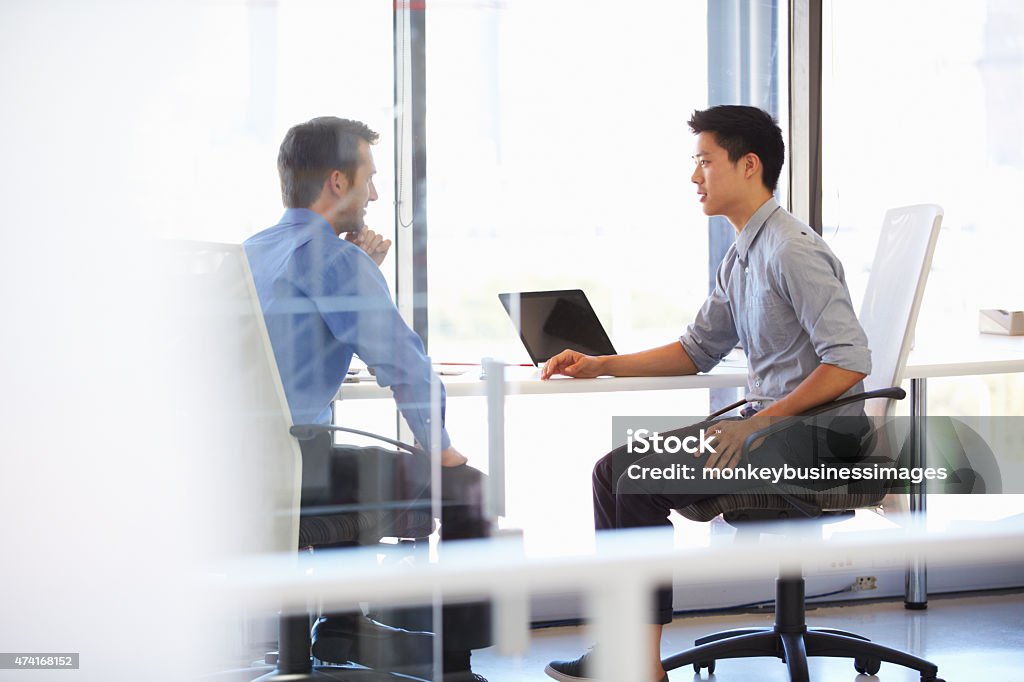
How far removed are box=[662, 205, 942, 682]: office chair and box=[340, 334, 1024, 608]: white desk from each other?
124mm

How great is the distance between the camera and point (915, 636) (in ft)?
9.15

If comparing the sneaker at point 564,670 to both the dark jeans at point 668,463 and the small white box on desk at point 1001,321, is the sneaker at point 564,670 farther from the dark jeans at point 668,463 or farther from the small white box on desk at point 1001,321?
the small white box on desk at point 1001,321

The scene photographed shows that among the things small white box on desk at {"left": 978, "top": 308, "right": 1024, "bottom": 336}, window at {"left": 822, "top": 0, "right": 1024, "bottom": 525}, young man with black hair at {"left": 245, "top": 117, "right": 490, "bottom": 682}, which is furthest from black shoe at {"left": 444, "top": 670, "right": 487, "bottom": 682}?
small white box on desk at {"left": 978, "top": 308, "right": 1024, "bottom": 336}

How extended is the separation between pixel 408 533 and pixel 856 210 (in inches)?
71.8

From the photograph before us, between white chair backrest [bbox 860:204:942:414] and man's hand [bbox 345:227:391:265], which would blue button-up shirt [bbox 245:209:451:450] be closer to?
man's hand [bbox 345:227:391:265]

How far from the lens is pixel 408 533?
1.95 metres

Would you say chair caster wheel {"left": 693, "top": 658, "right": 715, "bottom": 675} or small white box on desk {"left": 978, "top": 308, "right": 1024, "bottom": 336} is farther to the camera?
small white box on desk {"left": 978, "top": 308, "right": 1024, "bottom": 336}

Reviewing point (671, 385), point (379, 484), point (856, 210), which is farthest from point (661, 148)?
point (379, 484)

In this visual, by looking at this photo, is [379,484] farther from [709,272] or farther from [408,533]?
[709,272]

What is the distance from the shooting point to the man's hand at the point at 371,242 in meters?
2.01

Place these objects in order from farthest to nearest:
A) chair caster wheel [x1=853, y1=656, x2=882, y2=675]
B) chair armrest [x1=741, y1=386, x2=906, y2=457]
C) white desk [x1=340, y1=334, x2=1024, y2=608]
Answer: chair caster wheel [x1=853, y1=656, x2=882, y2=675]
white desk [x1=340, y1=334, x2=1024, y2=608]
chair armrest [x1=741, y1=386, x2=906, y2=457]

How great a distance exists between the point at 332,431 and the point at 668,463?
2.43 ft

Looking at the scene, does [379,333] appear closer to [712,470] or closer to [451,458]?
[451,458]

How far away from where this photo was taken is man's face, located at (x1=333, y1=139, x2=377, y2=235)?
2012mm
